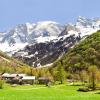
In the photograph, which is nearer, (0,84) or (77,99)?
(77,99)

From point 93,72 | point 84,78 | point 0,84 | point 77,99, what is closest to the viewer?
point 77,99

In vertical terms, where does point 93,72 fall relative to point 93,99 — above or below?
above

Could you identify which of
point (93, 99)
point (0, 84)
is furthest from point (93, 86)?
point (93, 99)

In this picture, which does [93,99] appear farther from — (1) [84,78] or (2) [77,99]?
(1) [84,78]

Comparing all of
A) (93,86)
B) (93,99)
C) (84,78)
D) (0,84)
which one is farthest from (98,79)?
(93,99)

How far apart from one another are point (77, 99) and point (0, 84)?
3586 inches

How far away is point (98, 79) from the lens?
15725 centimetres

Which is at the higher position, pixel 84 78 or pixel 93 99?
pixel 84 78

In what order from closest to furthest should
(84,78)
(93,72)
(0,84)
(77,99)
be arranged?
(77,99)
(0,84)
(93,72)
(84,78)

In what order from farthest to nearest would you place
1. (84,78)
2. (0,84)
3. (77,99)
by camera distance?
(84,78), (0,84), (77,99)

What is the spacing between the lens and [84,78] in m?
190

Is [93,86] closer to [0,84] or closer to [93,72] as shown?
[93,72]

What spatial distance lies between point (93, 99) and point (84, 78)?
138020 millimetres

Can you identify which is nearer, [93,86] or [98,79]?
[93,86]
